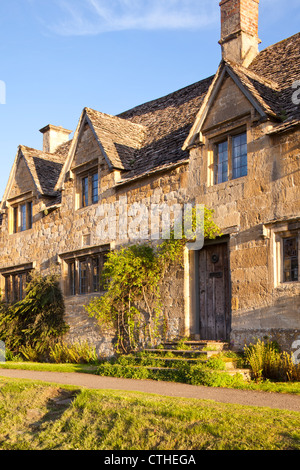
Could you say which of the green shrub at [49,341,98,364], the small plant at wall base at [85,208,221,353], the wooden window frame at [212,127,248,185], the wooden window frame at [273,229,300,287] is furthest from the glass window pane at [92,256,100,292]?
the wooden window frame at [273,229,300,287]

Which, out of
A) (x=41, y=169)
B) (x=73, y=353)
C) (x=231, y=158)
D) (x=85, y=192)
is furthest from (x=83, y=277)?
(x=231, y=158)

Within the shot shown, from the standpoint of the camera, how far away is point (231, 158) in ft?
40.8

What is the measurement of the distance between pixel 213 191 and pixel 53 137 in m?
13.3

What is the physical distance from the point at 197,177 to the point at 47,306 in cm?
698

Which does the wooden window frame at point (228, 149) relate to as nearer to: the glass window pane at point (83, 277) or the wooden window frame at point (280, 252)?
the wooden window frame at point (280, 252)

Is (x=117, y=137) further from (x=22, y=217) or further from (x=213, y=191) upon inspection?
(x=22, y=217)

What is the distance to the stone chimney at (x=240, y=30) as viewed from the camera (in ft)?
49.8

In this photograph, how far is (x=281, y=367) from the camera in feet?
33.4

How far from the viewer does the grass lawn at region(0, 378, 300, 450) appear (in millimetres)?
5473

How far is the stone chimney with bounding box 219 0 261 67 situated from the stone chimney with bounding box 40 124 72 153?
10.4m

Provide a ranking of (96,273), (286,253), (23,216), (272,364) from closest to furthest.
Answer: (272,364)
(286,253)
(96,273)
(23,216)

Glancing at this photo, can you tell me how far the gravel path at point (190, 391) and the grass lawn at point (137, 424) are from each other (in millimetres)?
770

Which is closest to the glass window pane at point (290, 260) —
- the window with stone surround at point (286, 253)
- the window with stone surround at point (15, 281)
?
the window with stone surround at point (286, 253)

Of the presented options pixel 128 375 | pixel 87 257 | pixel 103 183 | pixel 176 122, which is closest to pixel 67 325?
pixel 87 257
